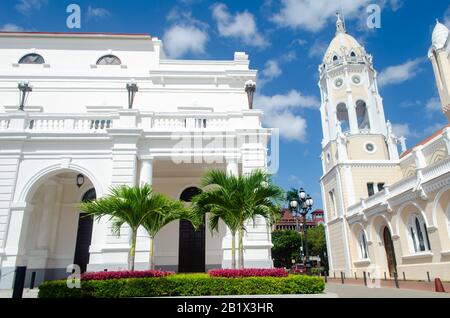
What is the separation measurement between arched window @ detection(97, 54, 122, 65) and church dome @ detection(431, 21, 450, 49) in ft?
101

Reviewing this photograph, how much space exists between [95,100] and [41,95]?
11.6 feet

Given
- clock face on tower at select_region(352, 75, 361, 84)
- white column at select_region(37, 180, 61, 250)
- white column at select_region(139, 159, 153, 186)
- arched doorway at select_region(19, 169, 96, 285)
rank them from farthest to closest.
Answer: clock face on tower at select_region(352, 75, 361, 84)
white column at select_region(37, 180, 61, 250)
arched doorway at select_region(19, 169, 96, 285)
white column at select_region(139, 159, 153, 186)

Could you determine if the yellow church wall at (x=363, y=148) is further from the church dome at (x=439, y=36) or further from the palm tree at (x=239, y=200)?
the palm tree at (x=239, y=200)

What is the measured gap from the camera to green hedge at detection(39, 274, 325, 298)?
9.93 metres

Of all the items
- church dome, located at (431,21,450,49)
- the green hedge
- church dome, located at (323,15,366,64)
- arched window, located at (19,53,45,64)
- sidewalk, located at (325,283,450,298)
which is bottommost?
sidewalk, located at (325,283,450,298)

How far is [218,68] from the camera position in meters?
23.0

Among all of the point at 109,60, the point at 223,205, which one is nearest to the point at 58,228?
the point at 223,205

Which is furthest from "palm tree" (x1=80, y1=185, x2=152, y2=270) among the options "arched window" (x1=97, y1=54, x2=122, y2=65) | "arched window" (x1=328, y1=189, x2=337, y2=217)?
"arched window" (x1=328, y1=189, x2=337, y2=217)

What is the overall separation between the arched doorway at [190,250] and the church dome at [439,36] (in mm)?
30445

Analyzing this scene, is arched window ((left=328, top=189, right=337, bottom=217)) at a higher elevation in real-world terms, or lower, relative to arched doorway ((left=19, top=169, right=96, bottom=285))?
higher

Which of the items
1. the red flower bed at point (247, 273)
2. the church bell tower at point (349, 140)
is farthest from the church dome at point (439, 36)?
the red flower bed at point (247, 273)

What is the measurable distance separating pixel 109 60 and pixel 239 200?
54.5 feet

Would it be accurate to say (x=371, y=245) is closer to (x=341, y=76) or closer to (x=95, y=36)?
(x=341, y=76)

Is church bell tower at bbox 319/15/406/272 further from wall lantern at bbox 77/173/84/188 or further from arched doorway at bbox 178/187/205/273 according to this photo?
wall lantern at bbox 77/173/84/188
